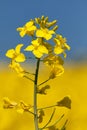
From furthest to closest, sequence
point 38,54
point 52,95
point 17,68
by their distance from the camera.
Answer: point 52,95, point 17,68, point 38,54

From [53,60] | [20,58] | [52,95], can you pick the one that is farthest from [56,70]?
[52,95]

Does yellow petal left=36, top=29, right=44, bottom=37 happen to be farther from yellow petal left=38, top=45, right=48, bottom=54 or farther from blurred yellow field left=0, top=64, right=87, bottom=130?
blurred yellow field left=0, top=64, right=87, bottom=130

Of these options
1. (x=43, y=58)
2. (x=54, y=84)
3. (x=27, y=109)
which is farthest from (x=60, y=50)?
(x=54, y=84)

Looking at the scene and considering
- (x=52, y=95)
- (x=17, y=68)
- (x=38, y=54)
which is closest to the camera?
(x=38, y=54)

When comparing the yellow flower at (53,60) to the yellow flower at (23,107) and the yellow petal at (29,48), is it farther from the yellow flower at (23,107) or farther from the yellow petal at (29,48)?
the yellow flower at (23,107)

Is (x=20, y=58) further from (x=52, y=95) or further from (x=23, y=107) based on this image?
(x=52, y=95)

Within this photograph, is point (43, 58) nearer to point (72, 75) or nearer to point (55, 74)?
point (55, 74)

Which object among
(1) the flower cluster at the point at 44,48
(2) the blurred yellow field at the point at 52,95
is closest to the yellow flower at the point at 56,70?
(1) the flower cluster at the point at 44,48
